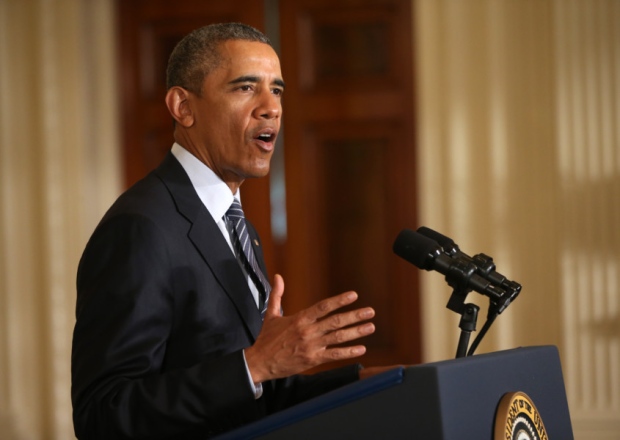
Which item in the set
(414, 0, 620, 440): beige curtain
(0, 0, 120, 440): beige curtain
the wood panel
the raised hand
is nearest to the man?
the raised hand

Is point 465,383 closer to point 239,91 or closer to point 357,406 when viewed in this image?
point 357,406

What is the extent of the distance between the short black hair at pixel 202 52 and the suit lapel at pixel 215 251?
243 mm

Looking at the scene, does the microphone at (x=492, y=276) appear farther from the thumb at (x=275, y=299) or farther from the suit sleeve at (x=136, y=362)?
the suit sleeve at (x=136, y=362)

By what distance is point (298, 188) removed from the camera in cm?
433

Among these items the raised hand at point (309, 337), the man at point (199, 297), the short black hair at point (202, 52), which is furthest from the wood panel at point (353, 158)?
the raised hand at point (309, 337)

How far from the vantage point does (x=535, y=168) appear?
3.88m

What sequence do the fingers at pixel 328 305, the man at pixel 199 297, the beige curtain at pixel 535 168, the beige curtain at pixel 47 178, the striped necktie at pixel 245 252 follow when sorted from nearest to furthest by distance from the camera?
the fingers at pixel 328 305 → the man at pixel 199 297 → the striped necktie at pixel 245 252 → the beige curtain at pixel 535 168 → the beige curtain at pixel 47 178

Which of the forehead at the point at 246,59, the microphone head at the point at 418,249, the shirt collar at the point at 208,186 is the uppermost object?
the forehead at the point at 246,59

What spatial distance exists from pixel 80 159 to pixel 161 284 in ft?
10.5

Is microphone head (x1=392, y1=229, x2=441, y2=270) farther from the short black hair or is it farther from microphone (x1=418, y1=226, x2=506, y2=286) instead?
the short black hair

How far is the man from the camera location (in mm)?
1220

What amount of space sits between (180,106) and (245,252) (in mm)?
344

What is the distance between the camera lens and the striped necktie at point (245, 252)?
1.60 meters

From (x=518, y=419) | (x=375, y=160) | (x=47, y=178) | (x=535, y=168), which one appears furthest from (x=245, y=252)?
(x=47, y=178)
